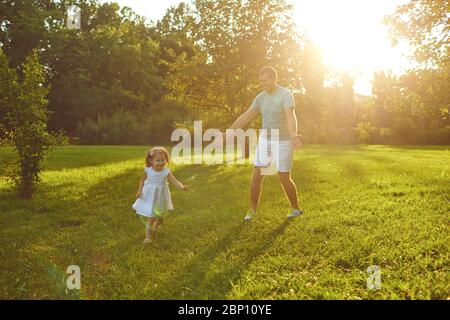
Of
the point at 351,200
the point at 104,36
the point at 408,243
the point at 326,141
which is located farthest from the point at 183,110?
the point at 408,243

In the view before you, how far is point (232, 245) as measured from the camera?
543cm

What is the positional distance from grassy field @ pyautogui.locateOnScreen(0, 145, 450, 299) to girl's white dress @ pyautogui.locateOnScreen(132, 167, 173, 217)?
41 cm

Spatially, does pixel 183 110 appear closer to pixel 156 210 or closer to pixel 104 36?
pixel 104 36

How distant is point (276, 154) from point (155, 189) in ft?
6.42

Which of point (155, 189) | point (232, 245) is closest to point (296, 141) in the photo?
point (232, 245)

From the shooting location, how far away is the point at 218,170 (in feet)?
46.4

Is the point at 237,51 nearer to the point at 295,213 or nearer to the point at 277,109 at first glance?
the point at 277,109

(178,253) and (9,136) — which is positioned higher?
(9,136)

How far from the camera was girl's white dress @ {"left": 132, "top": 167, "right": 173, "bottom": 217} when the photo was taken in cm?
605

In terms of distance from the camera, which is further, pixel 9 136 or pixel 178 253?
pixel 9 136

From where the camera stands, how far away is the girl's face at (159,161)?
19.9 feet

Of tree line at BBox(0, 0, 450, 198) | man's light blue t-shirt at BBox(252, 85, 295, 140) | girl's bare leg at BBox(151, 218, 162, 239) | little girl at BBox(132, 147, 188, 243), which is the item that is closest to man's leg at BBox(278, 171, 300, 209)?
man's light blue t-shirt at BBox(252, 85, 295, 140)

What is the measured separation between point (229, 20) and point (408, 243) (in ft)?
46.5

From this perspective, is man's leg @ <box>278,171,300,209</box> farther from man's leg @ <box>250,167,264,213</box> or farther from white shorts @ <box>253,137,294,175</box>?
man's leg @ <box>250,167,264,213</box>
